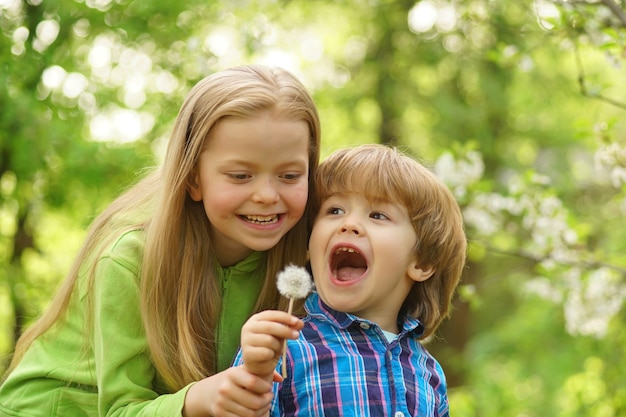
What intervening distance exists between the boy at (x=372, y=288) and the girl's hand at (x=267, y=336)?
0.30m

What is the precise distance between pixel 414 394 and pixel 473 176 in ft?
7.47

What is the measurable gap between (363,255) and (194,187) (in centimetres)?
57

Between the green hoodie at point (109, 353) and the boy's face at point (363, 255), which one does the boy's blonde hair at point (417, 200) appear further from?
the green hoodie at point (109, 353)

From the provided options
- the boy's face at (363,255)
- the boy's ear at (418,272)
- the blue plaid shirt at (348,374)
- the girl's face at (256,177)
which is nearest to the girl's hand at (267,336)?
the blue plaid shirt at (348,374)

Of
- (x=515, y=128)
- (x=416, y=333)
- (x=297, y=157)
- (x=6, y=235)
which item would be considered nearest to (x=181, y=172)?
(x=297, y=157)

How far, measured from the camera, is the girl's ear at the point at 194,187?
8.43ft

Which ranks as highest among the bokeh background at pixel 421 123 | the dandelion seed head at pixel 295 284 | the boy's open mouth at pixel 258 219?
the dandelion seed head at pixel 295 284

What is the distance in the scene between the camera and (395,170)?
2484 mm

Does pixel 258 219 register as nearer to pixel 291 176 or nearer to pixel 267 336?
pixel 291 176

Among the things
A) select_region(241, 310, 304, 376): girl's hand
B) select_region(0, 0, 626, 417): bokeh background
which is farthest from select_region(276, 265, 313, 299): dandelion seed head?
select_region(0, 0, 626, 417): bokeh background

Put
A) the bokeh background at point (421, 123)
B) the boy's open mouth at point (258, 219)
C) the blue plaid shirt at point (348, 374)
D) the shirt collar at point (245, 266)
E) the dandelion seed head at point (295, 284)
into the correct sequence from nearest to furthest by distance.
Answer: the dandelion seed head at point (295, 284)
the blue plaid shirt at point (348, 374)
the boy's open mouth at point (258, 219)
the shirt collar at point (245, 266)
the bokeh background at point (421, 123)

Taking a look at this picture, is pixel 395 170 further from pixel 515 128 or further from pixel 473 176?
pixel 515 128

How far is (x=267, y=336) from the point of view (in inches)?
75.4

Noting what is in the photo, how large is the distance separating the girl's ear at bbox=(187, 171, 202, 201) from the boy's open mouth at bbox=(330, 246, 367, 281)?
1.55 ft
